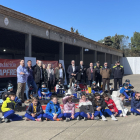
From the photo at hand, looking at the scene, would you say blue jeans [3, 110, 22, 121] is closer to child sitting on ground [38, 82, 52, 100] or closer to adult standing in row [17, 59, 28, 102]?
adult standing in row [17, 59, 28, 102]

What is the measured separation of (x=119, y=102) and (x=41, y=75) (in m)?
3.80

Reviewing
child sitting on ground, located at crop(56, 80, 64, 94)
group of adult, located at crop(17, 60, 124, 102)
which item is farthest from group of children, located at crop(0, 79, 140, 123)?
child sitting on ground, located at crop(56, 80, 64, 94)

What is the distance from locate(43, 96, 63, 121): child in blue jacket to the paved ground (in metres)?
0.20

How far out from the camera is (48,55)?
27.5 meters

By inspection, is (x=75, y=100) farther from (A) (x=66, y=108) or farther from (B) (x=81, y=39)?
(B) (x=81, y=39)

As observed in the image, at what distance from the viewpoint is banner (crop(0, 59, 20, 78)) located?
8.80m

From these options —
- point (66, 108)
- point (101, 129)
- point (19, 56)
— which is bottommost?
point (101, 129)

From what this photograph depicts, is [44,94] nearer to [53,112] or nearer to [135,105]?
[53,112]

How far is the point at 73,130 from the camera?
455 centimetres

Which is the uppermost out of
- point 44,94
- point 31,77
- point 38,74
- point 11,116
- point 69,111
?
point 38,74

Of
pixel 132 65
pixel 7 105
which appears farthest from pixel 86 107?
pixel 132 65

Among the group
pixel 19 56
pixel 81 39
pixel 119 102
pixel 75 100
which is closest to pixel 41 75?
pixel 75 100

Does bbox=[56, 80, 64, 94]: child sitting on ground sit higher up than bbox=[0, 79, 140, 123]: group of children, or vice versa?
bbox=[56, 80, 64, 94]: child sitting on ground

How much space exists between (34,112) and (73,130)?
5.12 ft
